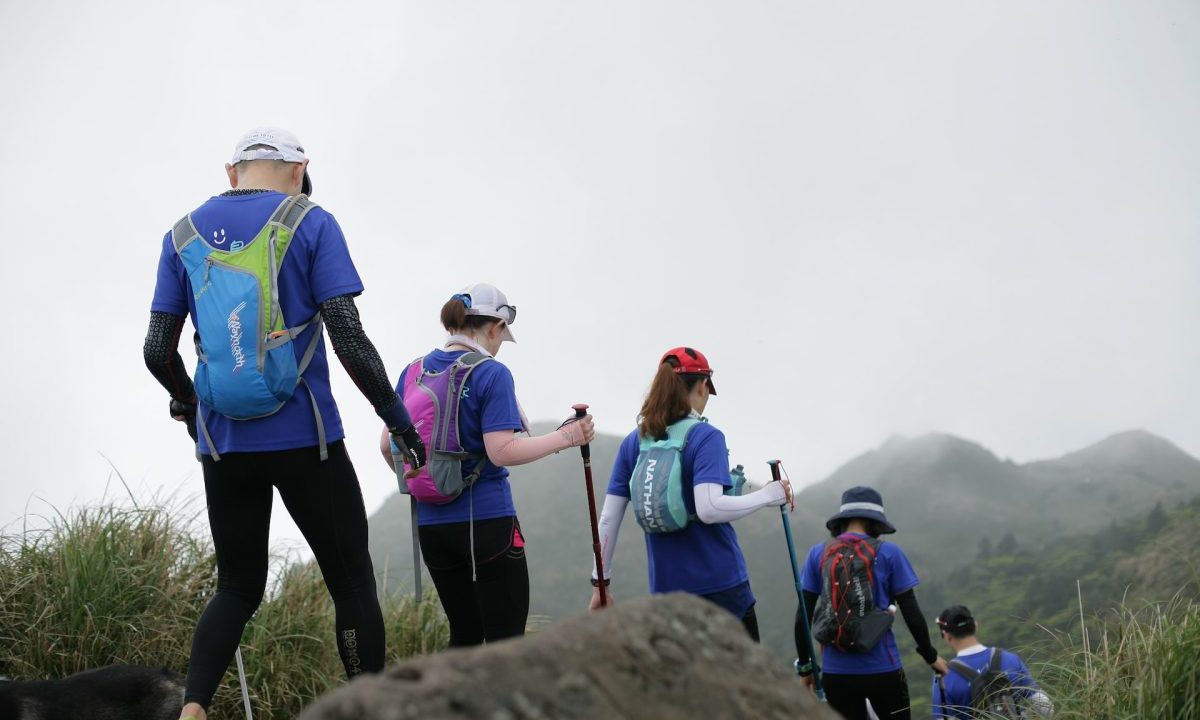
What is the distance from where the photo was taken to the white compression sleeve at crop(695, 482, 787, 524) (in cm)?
539

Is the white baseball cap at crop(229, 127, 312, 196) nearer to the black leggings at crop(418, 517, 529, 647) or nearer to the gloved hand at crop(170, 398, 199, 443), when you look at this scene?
the gloved hand at crop(170, 398, 199, 443)

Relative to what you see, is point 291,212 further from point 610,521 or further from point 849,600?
point 849,600

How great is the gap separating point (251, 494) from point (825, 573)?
378 centimetres

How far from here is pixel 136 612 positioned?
6.83 metres

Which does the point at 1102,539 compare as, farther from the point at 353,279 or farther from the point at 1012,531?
the point at 353,279

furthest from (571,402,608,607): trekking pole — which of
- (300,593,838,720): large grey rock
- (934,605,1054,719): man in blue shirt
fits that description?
(300,593,838,720): large grey rock

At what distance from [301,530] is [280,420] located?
43 centimetres

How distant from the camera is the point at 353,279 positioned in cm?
411

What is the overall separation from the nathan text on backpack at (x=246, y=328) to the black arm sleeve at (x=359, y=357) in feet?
0.47

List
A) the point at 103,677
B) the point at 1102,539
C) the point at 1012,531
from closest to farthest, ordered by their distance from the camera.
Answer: the point at 103,677 → the point at 1102,539 → the point at 1012,531

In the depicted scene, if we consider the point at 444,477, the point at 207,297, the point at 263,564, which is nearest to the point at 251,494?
the point at 263,564

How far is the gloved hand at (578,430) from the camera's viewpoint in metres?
5.24

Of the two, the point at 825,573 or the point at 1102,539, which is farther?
the point at 1102,539

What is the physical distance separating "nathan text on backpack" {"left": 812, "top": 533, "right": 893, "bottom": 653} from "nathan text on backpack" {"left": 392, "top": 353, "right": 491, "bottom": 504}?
2570mm
